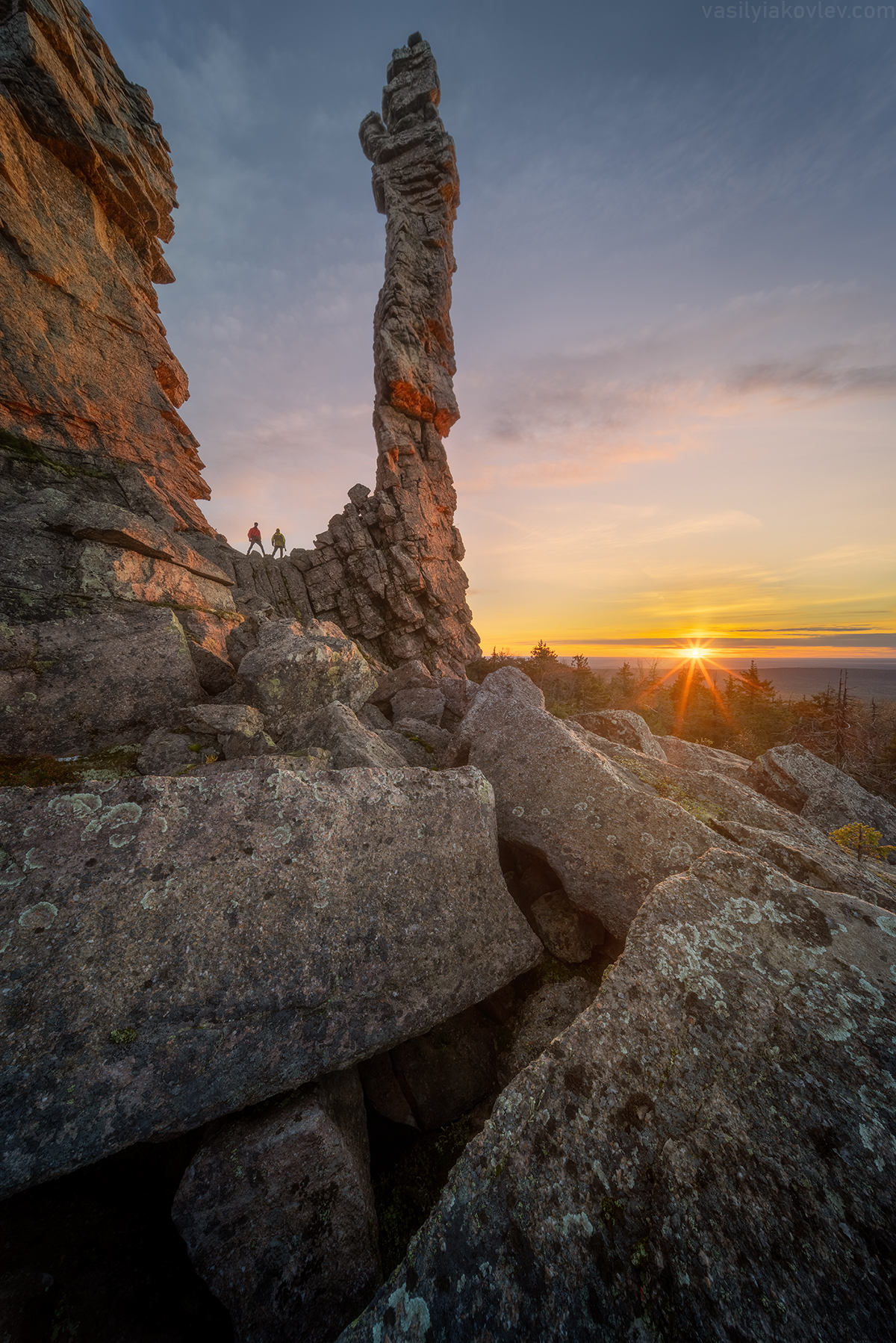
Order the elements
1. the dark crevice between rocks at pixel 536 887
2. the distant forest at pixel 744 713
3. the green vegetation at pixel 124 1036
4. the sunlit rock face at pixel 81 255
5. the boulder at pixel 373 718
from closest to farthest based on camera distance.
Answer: the green vegetation at pixel 124 1036 < the dark crevice between rocks at pixel 536 887 < the boulder at pixel 373 718 < the sunlit rock face at pixel 81 255 < the distant forest at pixel 744 713

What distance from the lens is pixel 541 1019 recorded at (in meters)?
5.62

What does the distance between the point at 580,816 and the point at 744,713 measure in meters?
40.4

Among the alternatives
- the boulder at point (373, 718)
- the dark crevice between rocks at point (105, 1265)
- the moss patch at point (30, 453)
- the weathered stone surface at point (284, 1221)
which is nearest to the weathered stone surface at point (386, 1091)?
the weathered stone surface at point (284, 1221)

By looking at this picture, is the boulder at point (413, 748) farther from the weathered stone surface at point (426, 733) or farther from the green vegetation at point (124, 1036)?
the green vegetation at point (124, 1036)

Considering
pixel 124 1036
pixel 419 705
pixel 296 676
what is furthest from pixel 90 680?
pixel 419 705

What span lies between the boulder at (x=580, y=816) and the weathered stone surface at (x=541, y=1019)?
2.92 ft

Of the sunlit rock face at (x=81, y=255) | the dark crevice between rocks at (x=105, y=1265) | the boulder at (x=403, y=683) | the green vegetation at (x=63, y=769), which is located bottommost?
the dark crevice between rocks at (x=105, y=1265)

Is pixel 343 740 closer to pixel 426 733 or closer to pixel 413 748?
pixel 413 748

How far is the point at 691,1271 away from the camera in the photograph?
8.73ft

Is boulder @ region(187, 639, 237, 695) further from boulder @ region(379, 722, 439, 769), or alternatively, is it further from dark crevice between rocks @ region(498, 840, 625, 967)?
dark crevice between rocks @ region(498, 840, 625, 967)

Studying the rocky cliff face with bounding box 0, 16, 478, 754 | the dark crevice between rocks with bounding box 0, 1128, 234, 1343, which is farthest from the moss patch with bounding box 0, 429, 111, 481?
the dark crevice between rocks with bounding box 0, 1128, 234, 1343

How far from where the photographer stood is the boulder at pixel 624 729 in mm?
11617

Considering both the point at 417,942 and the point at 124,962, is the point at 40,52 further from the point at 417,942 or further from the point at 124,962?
the point at 417,942

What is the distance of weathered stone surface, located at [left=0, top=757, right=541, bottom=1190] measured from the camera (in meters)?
3.79
